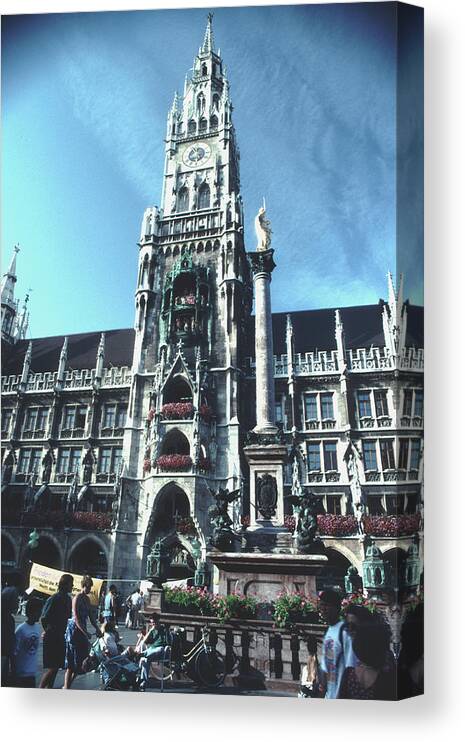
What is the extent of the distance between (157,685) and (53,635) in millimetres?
2690

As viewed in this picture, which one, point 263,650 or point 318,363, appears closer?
point 263,650

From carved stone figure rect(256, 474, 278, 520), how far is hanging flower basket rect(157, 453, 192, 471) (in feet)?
9.07

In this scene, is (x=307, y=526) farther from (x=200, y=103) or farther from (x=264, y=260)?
(x=200, y=103)

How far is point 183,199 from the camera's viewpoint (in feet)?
68.9

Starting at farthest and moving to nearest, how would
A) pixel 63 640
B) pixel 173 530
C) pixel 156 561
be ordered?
1. pixel 173 530
2. pixel 156 561
3. pixel 63 640

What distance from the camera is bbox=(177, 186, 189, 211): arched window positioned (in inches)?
816

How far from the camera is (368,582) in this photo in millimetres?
13320

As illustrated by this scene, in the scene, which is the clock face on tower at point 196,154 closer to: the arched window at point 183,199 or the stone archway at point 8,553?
the arched window at point 183,199

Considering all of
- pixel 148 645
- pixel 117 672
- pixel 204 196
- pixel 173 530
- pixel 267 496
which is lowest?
pixel 117 672

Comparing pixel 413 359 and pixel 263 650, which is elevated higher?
pixel 413 359

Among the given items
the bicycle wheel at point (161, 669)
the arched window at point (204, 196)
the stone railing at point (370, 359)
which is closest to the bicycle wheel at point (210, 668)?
the bicycle wheel at point (161, 669)

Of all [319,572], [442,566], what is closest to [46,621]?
[319,572]

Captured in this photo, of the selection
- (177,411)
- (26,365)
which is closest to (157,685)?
(177,411)

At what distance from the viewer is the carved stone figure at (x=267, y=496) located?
15055 mm
